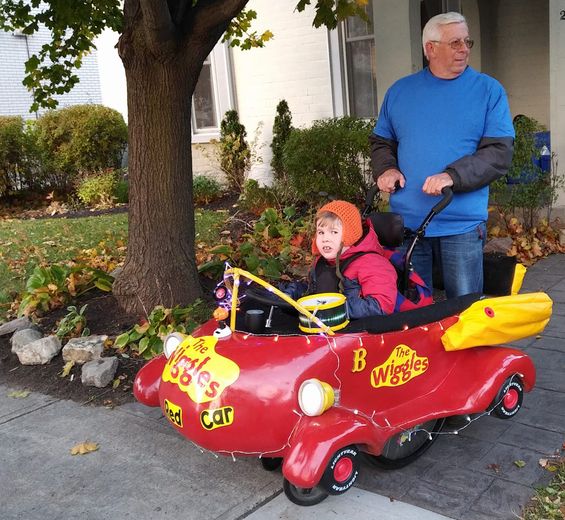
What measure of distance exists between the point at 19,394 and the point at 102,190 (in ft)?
24.8

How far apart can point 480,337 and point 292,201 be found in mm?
6071

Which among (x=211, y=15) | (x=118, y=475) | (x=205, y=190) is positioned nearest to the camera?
(x=118, y=475)

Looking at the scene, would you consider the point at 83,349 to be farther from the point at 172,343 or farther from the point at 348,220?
the point at 348,220

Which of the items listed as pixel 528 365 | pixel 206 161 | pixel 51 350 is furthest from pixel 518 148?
pixel 206 161

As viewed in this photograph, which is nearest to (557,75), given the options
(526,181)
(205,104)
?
(526,181)

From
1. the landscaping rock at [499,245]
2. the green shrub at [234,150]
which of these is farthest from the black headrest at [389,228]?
the green shrub at [234,150]

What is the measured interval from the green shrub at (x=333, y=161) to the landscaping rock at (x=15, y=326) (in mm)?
3895

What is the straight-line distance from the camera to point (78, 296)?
5.97m

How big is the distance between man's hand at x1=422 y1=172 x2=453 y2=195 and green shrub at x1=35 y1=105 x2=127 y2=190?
9.80 metres

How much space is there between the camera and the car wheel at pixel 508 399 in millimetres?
3384

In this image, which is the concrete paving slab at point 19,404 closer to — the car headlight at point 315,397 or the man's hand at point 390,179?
the car headlight at point 315,397

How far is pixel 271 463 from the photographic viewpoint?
3.34 metres

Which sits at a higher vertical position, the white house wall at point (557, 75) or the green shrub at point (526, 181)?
the white house wall at point (557, 75)

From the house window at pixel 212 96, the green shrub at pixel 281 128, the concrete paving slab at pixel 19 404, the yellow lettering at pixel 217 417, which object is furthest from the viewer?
the house window at pixel 212 96
